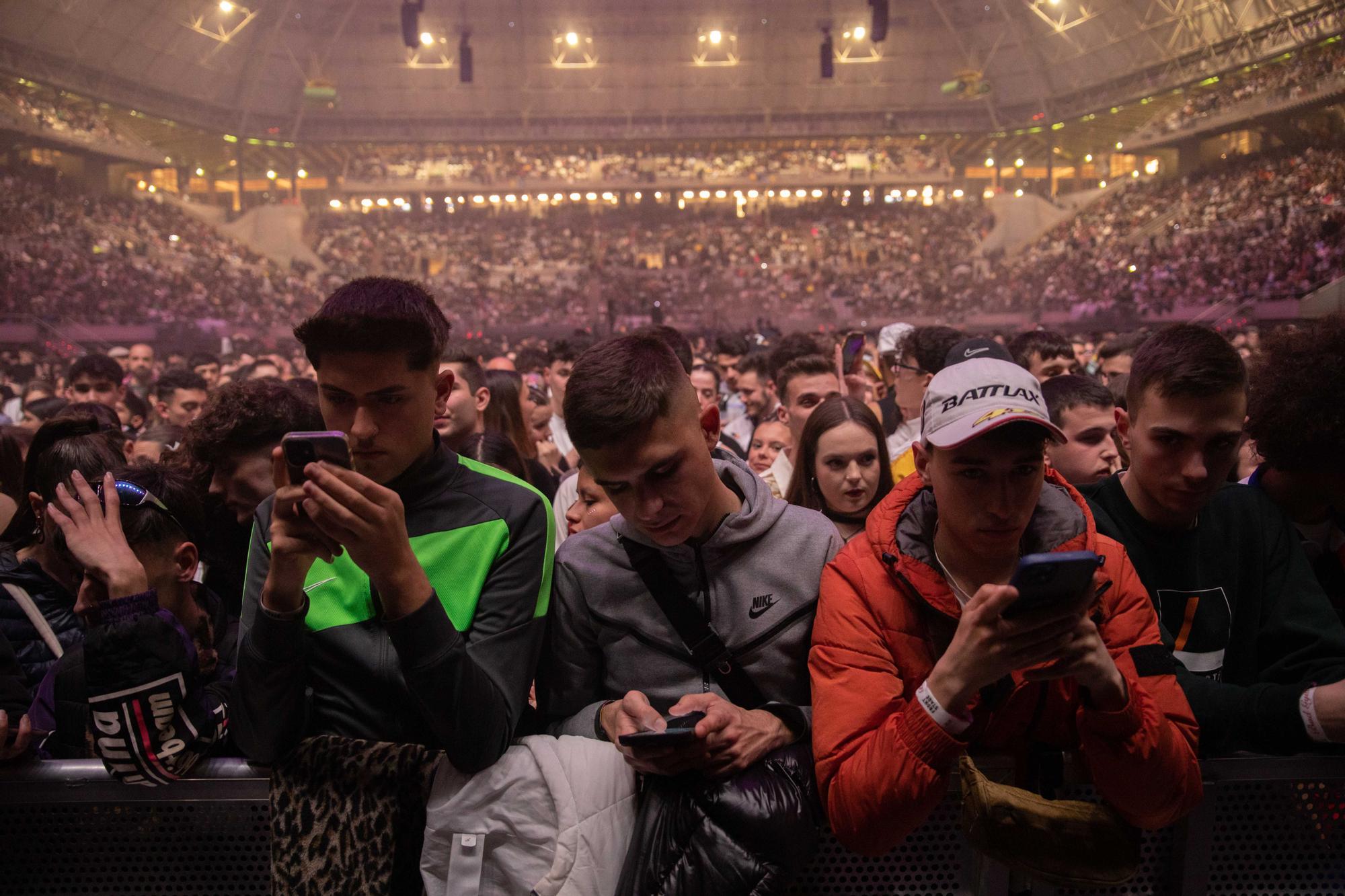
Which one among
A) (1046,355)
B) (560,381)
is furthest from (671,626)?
(560,381)

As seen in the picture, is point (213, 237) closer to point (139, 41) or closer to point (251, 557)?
point (139, 41)

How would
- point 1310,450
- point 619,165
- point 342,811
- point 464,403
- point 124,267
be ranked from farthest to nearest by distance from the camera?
1. point 619,165
2. point 124,267
3. point 464,403
4. point 1310,450
5. point 342,811

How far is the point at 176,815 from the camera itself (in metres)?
1.81

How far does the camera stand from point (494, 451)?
3.78 meters

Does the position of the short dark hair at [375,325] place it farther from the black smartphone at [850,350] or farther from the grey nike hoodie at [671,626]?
the black smartphone at [850,350]

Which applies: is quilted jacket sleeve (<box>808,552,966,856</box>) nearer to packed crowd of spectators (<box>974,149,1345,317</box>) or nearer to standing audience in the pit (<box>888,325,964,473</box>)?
standing audience in the pit (<box>888,325,964,473</box>)

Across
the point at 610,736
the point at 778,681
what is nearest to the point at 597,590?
the point at 610,736

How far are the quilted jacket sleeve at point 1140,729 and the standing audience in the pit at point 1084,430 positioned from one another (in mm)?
1660

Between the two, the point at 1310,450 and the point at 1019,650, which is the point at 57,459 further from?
the point at 1310,450

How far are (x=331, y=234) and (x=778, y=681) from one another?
38278 mm

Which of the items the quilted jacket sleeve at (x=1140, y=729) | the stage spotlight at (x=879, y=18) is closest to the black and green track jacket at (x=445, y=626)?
the quilted jacket sleeve at (x=1140, y=729)

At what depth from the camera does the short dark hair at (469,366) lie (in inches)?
186

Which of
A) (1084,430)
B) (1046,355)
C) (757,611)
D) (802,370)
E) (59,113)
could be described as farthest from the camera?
(59,113)

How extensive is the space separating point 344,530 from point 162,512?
0.94 metres
